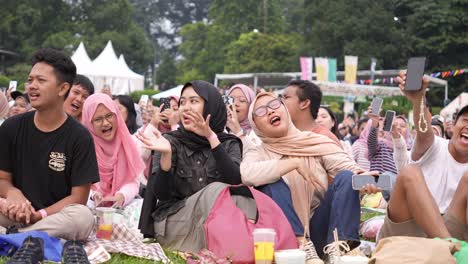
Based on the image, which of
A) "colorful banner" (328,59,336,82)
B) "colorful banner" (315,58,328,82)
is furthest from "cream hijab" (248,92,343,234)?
"colorful banner" (328,59,336,82)

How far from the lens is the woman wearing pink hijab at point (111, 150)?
247 inches

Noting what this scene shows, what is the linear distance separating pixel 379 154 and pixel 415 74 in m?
3.37

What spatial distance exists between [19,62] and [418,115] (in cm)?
4952

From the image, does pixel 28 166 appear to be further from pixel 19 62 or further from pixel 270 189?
pixel 19 62

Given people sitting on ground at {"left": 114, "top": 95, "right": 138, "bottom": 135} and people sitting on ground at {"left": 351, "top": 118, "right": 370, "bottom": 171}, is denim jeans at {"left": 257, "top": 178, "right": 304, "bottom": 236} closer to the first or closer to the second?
people sitting on ground at {"left": 114, "top": 95, "right": 138, "bottom": 135}

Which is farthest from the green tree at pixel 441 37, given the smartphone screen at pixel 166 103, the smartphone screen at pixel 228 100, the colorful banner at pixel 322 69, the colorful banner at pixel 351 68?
the smartphone screen at pixel 228 100

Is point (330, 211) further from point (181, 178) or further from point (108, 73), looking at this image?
point (108, 73)

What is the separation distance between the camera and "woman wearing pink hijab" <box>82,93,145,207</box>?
6.27 meters

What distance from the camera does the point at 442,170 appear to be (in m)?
5.12

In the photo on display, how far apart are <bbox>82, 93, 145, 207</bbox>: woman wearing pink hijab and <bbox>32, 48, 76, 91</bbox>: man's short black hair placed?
3.97 ft

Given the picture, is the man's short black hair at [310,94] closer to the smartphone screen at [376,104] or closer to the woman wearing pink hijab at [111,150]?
the smartphone screen at [376,104]

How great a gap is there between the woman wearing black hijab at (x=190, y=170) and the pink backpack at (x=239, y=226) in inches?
4.0

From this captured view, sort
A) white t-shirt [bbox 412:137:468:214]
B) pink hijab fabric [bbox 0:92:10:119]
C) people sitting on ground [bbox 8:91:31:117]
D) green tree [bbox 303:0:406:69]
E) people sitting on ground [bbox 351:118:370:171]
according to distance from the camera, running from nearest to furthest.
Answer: white t-shirt [bbox 412:137:468:214]
pink hijab fabric [bbox 0:92:10:119]
people sitting on ground [bbox 351:118:370:171]
people sitting on ground [bbox 8:91:31:117]
green tree [bbox 303:0:406:69]

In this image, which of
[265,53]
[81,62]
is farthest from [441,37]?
[81,62]
